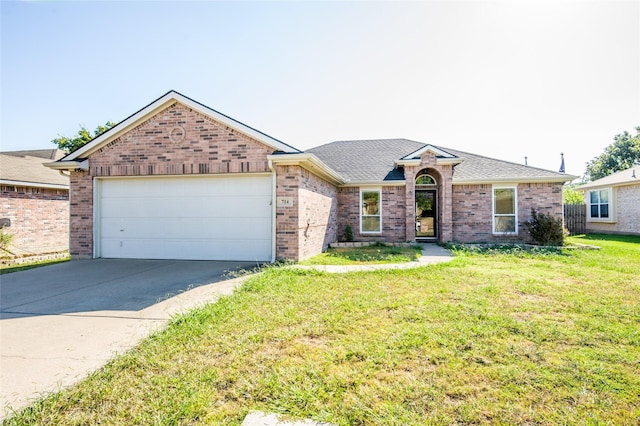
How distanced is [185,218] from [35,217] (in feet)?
26.3

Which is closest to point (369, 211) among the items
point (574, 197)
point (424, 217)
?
point (424, 217)

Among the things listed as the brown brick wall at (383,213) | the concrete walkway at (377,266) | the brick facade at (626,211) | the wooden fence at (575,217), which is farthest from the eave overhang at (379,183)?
the brick facade at (626,211)

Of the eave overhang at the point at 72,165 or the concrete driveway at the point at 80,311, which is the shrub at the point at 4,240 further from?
the concrete driveway at the point at 80,311

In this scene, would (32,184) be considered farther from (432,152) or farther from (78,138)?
(78,138)

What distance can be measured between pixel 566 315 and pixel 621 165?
5002 centimetres

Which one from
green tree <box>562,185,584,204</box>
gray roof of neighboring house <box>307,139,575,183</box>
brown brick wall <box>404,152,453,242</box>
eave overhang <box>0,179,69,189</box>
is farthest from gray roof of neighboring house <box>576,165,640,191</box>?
eave overhang <box>0,179,69,189</box>

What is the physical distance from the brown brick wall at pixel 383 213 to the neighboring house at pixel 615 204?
567 inches

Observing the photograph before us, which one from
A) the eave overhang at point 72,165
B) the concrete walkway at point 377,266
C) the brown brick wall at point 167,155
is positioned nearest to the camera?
the concrete walkway at point 377,266

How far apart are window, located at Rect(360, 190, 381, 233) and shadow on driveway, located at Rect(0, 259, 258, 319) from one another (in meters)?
6.84

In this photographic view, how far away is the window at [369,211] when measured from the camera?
45.9 feet

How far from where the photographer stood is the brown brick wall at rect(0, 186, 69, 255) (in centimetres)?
1145

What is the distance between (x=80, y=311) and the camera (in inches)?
187

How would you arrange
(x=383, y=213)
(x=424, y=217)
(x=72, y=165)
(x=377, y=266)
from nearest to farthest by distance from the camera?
(x=377, y=266) < (x=72, y=165) < (x=383, y=213) < (x=424, y=217)

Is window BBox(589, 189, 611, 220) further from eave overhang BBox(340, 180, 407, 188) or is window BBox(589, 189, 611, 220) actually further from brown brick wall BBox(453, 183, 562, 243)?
eave overhang BBox(340, 180, 407, 188)
